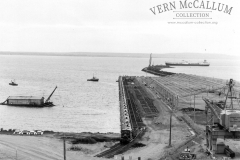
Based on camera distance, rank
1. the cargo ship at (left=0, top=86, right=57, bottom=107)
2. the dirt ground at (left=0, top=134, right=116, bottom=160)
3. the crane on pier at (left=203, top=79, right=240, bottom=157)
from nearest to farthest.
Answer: the crane on pier at (left=203, top=79, right=240, bottom=157) < the dirt ground at (left=0, top=134, right=116, bottom=160) < the cargo ship at (left=0, top=86, right=57, bottom=107)

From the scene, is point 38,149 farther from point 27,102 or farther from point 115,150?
point 27,102

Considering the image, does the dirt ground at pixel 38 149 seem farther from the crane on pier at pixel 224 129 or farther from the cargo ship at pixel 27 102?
the cargo ship at pixel 27 102

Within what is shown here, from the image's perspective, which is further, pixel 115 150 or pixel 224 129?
pixel 115 150

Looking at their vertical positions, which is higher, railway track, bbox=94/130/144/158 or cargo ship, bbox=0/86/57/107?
railway track, bbox=94/130/144/158

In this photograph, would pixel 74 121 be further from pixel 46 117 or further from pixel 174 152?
pixel 174 152

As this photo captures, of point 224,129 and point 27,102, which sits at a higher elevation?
point 224,129

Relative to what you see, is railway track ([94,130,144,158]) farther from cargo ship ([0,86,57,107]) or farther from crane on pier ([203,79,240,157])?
cargo ship ([0,86,57,107])

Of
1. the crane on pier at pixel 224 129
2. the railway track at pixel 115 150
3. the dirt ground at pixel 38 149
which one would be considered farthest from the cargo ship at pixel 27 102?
the crane on pier at pixel 224 129

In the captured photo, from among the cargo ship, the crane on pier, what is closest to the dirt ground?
the crane on pier

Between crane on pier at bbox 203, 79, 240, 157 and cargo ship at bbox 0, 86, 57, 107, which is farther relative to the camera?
cargo ship at bbox 0, 86, 57, 107

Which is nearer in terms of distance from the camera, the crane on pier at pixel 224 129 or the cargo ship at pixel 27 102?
the crane on pier at pixel 224 129

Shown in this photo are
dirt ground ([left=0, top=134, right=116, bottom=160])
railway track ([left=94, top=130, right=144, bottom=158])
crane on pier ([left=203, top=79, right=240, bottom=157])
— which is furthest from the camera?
railway track ([left=94, top=130, right=144, bottom=158])

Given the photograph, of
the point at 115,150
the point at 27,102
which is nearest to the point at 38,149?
the point at 115,150
